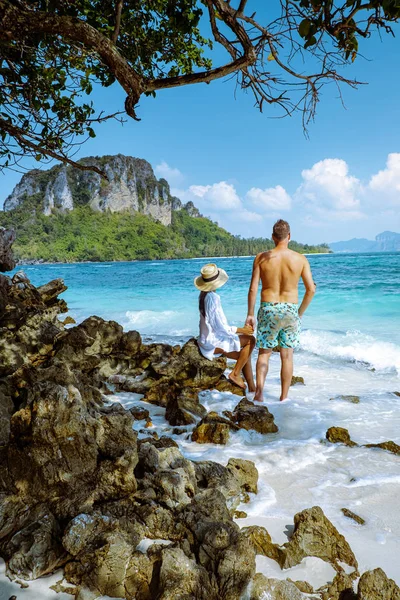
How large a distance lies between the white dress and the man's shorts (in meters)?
0.49

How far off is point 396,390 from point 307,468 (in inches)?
116

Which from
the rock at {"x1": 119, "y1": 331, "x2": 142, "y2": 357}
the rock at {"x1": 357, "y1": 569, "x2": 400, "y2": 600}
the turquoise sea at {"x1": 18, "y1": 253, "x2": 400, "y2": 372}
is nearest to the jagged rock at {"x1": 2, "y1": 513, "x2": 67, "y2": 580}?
the rock at {"x1": 357, "y1": 569, "x2": 400, "y2": 600}

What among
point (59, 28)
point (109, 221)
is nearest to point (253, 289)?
point (59, 28)

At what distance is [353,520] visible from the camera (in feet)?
7.73

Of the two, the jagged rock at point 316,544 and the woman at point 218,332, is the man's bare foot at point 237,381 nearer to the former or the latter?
the woman at point 218,332

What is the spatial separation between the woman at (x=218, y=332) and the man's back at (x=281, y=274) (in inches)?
20.2

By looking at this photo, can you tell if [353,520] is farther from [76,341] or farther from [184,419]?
[76,341]

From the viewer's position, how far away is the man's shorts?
4461mm

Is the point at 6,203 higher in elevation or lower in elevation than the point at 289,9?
higher

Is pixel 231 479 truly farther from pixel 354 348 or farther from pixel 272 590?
pixel 354 348

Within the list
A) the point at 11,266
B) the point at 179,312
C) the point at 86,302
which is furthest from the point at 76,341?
the point at 86,302

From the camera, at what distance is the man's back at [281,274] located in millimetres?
4434

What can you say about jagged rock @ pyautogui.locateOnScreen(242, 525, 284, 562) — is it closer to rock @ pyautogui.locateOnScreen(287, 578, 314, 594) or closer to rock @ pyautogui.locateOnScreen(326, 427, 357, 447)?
rock @ pyautogui.locateOnScreen(287, 578, 314, 594)

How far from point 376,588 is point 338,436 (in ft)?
6.13
